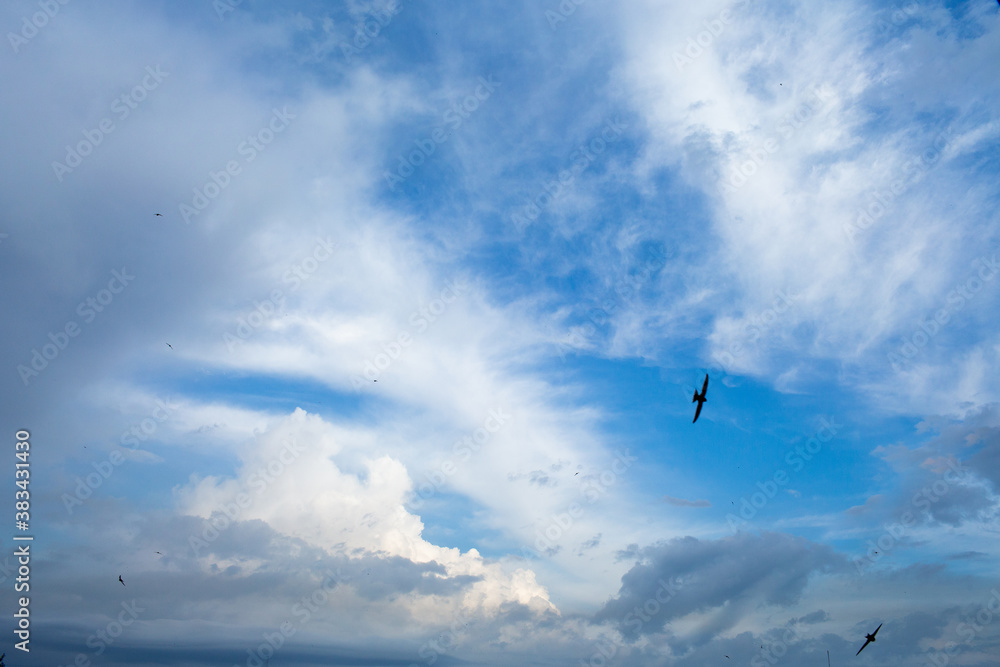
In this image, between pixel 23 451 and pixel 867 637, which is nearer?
pixel 23 451

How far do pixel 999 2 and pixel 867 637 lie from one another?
96.2 meters

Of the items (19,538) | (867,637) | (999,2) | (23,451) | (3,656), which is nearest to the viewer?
(999,2)

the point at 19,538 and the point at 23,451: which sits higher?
the point at 23,451

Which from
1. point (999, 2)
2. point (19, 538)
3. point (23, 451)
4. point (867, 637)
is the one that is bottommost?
point (867, 637)

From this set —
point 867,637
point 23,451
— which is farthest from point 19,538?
point 867,637

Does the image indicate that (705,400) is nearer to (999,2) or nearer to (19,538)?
(999,2)

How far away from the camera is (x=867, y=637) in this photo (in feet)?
300

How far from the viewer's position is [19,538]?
5844 centimetres

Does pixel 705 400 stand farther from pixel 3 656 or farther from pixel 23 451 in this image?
pixel 3 656

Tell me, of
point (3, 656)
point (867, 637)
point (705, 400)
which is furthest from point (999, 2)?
point (3, 656)

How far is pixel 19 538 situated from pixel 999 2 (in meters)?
99.9

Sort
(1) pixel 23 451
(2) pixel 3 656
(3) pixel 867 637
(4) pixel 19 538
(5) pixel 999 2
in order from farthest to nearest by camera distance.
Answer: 1. (2) pixel 3 656
2. (3) pixel 867 637
3. (1) pixel 23 451
4. (4) pixel 19 538
5. (5) pixel 999 2

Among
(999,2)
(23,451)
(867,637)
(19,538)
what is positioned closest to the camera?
(999,2)

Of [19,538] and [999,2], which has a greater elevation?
[999,2]
